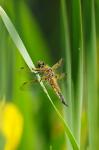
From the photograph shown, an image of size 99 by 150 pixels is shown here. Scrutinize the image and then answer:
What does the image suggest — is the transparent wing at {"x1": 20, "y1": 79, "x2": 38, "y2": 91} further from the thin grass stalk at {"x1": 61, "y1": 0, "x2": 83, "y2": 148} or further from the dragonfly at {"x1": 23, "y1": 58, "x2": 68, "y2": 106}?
the thin grass stalk at {"x1": 61, "y1": 0, "x2": 83, "y2": 148}

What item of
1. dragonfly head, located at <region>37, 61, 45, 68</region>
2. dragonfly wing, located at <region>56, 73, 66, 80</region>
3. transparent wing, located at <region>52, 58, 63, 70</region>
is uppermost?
dragonfly head, located at <region>37, 61, 45, 68</region>

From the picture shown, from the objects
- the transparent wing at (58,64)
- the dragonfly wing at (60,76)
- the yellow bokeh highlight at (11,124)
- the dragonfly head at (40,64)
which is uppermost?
the dragonfly head at (40,64)

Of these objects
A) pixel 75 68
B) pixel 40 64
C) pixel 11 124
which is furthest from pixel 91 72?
pixel 11 124

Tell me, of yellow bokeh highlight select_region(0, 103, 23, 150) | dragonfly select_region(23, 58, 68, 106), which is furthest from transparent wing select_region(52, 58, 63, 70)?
yellow bokeh highlight select_region(0, 103, 23, 150)

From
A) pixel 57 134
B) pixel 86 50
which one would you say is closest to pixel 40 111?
pixel 57 134

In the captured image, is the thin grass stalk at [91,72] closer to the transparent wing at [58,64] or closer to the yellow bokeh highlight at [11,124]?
the transparent wing at [58,64]

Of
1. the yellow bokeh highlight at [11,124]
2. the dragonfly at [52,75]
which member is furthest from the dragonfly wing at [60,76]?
the yellow bokeh highlight at [11,124]
